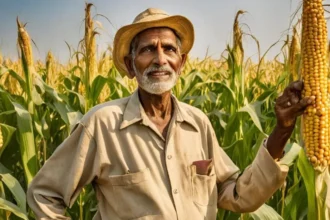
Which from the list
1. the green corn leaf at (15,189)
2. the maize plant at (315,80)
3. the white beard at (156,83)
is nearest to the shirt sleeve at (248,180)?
the maize plant at (315,80)

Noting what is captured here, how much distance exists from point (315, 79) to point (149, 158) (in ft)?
2.76

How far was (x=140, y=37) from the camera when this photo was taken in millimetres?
2957

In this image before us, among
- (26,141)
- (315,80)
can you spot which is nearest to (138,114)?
(315,80)

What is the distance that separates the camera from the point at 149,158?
9.21 feet

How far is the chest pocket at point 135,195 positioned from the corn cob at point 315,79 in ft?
2.40

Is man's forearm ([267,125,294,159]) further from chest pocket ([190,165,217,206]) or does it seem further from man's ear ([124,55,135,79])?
man's ear ([124,55,135,79])

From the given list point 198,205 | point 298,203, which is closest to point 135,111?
point 198,205

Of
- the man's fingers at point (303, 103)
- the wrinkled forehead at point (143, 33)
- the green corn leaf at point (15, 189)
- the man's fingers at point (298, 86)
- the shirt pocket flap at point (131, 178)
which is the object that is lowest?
the green corn leaf at point (15, 189)

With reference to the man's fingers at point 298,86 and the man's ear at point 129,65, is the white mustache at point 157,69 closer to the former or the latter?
the man's ear at point 129,65

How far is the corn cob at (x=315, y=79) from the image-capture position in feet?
8.30

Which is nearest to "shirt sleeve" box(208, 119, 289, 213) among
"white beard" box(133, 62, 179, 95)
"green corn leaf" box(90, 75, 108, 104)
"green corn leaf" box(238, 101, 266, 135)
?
"white beard" box(133, 62, 179, 95)

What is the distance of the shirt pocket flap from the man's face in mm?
390

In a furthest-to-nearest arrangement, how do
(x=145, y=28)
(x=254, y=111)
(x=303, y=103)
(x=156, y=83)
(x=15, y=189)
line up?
(x=254, y=111) → (x=15, y=189) → (x=145, y=28) → (x=156, y=83) → (x=303, y=103)

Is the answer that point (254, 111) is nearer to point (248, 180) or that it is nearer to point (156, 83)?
point (248, 180)
